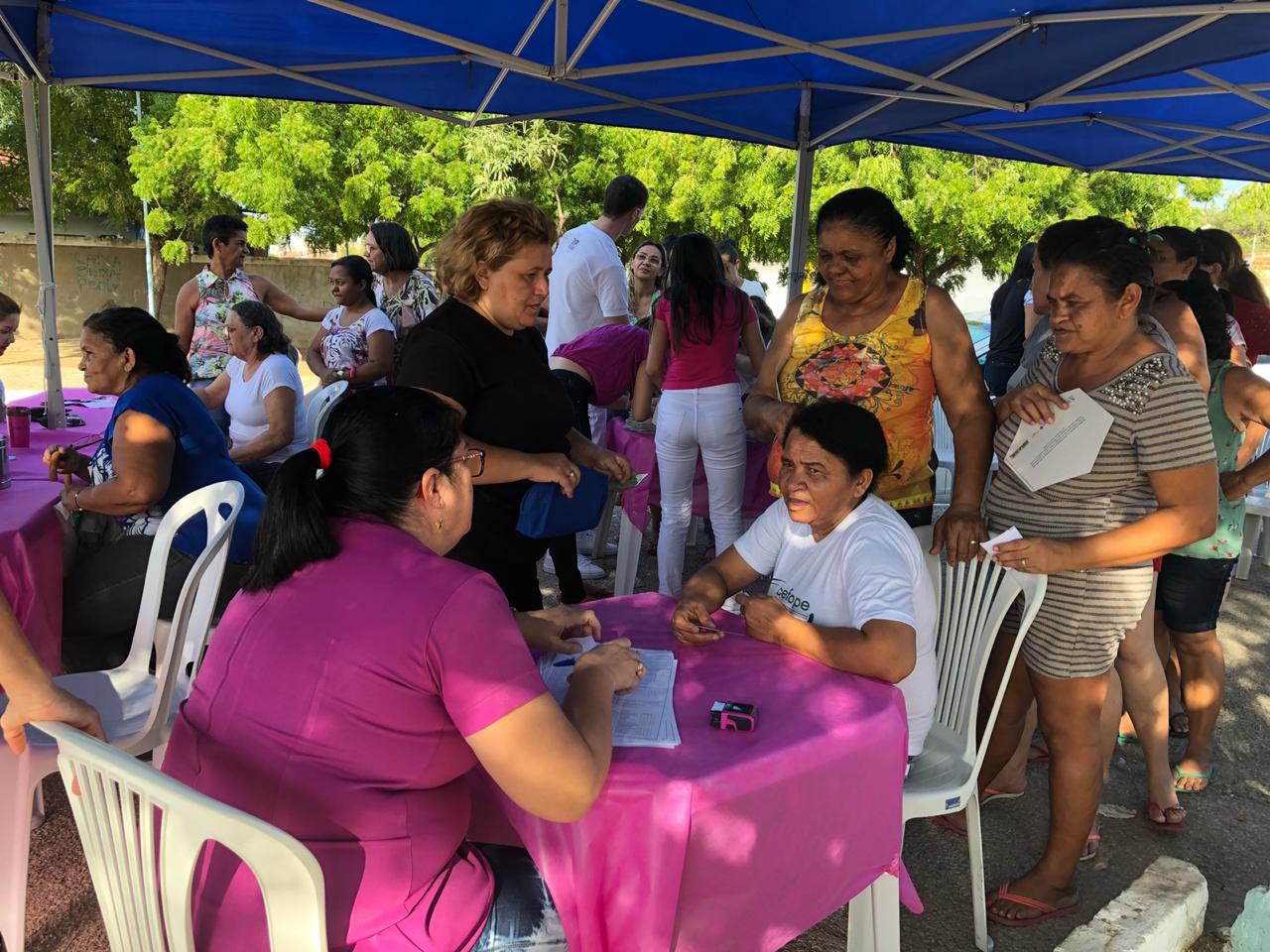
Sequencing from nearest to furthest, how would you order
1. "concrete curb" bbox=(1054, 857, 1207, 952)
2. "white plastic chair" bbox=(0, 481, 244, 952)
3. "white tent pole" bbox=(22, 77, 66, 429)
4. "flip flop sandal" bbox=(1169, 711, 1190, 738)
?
"concrete curb" bbox=(1054, 857, 1207, 952) → "white plastic chair" bbox=(0, 481, 244, 952) → "flip flop sandal" bbox=(1169, 711, 1190, 738) → "white tent pole" bbox=(22, 77, 66, 429)

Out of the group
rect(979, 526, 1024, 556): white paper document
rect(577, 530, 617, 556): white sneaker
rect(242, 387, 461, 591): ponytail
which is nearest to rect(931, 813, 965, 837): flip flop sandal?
rect(979, 526, 1024, 556): white paper document

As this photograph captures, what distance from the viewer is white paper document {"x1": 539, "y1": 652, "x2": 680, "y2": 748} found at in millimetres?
1644

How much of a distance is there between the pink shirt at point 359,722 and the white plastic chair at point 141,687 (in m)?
1.04

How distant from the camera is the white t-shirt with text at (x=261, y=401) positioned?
14.2ft

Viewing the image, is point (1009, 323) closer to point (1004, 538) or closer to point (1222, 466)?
point (1222, 466)

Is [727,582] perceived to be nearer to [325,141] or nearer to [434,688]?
[434,688]

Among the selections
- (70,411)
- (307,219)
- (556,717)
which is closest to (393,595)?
(556,717)

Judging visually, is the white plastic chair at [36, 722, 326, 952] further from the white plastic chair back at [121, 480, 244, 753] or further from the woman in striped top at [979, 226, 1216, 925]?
the woman in striped top at [979, 226, 1216, 925]

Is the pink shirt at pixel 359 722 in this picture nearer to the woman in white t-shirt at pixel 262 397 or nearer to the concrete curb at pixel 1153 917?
the concrete curb at pixel 1153 917

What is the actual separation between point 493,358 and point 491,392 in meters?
0.08

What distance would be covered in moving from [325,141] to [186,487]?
14.0 m

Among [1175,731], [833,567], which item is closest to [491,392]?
[833,567]

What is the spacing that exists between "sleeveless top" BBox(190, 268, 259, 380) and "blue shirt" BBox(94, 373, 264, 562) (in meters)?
2.39

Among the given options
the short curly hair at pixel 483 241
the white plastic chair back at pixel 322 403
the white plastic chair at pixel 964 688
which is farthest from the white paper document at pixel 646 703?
the white plastic chair back at pixel 322 403
